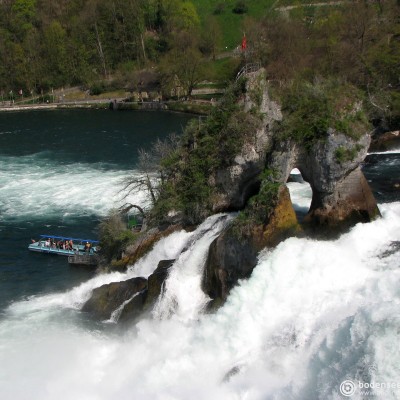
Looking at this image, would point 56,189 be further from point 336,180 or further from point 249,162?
point 336,180

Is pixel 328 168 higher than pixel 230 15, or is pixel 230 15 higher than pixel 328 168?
pixel 230 15

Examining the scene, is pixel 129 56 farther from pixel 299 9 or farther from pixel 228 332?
pixel 228 332

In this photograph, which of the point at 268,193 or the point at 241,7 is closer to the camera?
the point at 268,193

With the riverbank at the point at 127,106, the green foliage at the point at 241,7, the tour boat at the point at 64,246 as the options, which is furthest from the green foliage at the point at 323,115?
the green foliage at the point at 241,7

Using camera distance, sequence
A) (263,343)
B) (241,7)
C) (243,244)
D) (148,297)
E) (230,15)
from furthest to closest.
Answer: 1. (230,15)
2. (241,7)
3. (148,297)
4. (243,244)
5. (263,343)

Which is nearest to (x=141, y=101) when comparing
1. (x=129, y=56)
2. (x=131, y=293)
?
Answer: (x=129, y=56)

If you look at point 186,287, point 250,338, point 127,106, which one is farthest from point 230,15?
point 250,338
